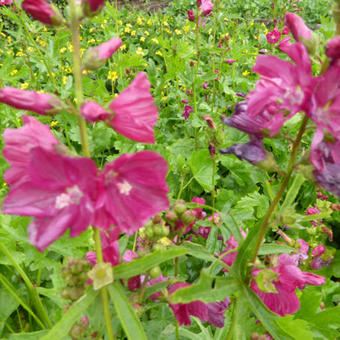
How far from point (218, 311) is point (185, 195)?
177cm

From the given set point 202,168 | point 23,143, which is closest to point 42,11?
point 23,143

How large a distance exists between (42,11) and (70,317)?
0.95m

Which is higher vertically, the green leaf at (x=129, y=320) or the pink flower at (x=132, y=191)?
the pink flower at (x=132, y=191)

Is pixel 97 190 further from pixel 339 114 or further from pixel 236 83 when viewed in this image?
pixel 236 83

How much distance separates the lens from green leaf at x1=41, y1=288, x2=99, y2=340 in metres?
1.08

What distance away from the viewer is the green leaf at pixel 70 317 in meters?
1.08

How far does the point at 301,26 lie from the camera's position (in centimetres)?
114

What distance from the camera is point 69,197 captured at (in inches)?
41.5

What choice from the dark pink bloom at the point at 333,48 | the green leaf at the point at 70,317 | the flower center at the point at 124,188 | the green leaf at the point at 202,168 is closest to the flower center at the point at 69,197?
the flower center at the point at 124,188

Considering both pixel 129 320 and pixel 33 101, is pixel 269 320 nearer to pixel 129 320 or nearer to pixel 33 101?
pixel 129 320

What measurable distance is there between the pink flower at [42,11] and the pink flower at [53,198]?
43 cm

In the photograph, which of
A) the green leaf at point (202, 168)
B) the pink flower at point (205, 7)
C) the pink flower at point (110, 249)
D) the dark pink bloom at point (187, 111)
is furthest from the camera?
the dark pink bloom at point (187, 111)

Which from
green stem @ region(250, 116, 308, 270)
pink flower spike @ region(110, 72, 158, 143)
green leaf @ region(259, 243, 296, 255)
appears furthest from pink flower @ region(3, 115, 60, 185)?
green leaf @ region(259, 243, 296, 255)

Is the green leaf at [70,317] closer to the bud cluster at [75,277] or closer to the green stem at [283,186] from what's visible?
the bud cluster at [75,277]
